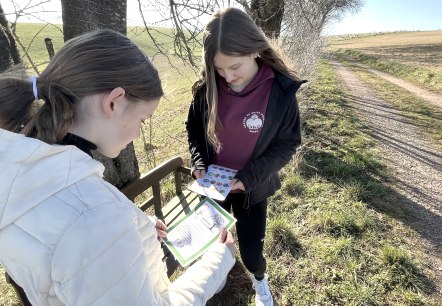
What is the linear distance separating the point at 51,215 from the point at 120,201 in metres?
0.17

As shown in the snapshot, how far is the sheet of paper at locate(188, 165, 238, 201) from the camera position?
187 centimetres

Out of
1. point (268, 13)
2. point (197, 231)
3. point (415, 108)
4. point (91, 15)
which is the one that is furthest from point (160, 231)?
point (415, 108)

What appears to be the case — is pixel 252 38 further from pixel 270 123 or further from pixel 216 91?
pixel 270 123

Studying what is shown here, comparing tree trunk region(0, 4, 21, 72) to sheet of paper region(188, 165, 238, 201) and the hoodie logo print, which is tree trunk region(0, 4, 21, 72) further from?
the hoodie logo print

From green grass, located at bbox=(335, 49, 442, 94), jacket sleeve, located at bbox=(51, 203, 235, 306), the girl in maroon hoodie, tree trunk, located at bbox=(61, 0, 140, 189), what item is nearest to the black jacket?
the girl in maroon hoodie

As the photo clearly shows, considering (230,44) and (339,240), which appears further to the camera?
(339,240)

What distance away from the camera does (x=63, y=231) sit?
29.7 inches

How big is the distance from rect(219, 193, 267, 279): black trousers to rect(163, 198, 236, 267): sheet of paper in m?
0.27

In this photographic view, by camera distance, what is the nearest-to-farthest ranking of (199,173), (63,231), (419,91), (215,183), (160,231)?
(63,231)
(160,231)
(215,183)
(199,173)
(419,91)

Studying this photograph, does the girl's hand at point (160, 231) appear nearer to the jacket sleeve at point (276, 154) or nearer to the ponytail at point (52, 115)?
the jacket sleeve at point (276, 154)

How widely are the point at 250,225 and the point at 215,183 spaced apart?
1.28 ft

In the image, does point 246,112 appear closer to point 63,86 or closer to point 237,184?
point 237,184

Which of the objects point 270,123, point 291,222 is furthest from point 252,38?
point 291,222

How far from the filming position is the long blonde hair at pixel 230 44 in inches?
67.4
